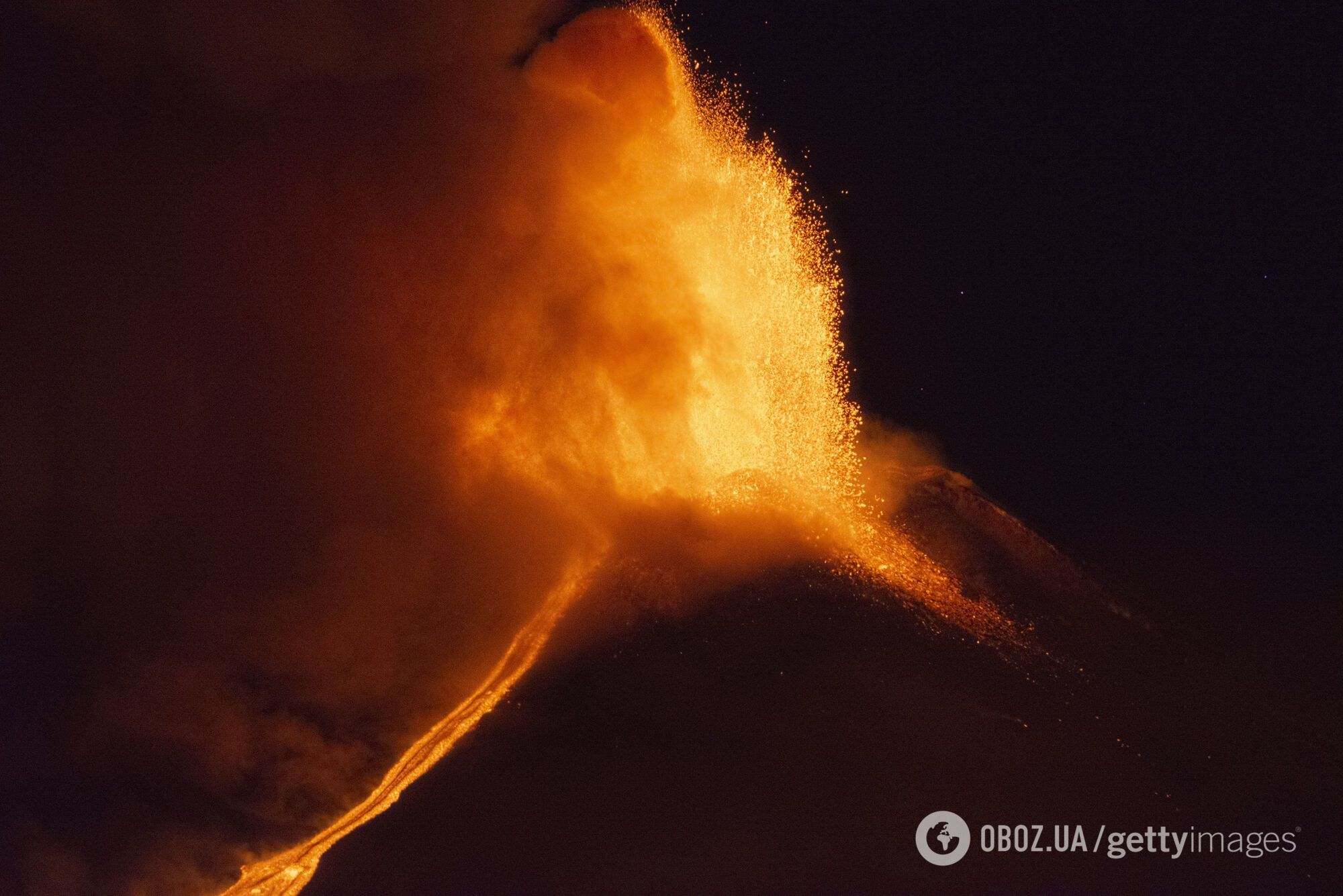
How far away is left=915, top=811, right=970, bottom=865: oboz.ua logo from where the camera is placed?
4145mm

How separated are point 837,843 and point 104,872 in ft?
11.8

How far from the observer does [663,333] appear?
5352 millimetres

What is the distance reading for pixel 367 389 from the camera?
16.9 feet

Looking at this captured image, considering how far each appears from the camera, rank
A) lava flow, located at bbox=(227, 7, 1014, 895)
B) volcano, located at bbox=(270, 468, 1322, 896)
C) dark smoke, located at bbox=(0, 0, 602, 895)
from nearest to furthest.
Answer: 1. volcano, located at bbox=(270, 468, 1322, 896)
2. dark smoke, located at bbox=(0, 0, 602, 895)
3. lava flow, located at bbox=(227, 7, 1014, 895)

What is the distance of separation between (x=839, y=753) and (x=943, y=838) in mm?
606

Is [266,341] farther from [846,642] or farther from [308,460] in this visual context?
[846,642]

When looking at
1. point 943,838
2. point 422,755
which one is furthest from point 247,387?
point 943,838

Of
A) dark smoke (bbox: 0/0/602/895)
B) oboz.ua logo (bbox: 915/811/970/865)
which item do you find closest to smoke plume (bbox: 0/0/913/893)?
dark smoke (bbox: 0/0/602/895)

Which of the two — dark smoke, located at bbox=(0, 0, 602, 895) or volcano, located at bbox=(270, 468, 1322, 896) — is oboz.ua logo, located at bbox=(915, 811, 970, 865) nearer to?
volcano, located at bbox=(270, 468, 1322, 896)

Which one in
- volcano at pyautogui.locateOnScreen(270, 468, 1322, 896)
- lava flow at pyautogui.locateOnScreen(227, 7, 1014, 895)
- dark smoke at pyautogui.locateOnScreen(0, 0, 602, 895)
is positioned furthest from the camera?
lava flow at pyautogui.locateOnScreen(227, 7, 1014, 895)

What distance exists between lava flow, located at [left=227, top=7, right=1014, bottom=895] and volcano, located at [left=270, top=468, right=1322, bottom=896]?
0.38 m

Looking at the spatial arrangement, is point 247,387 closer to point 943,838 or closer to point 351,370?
point 351,370

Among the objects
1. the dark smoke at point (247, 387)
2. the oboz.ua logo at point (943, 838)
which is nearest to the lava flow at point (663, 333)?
the dark smoke at point (247, 387)

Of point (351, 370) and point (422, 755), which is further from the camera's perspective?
point (351, 370)
